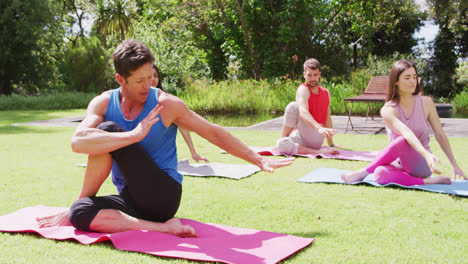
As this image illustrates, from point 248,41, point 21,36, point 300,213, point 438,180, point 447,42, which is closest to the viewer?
point 300,213

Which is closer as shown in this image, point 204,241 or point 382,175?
point 204,241

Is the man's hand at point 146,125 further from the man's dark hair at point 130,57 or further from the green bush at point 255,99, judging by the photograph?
the green bush at point 255,99

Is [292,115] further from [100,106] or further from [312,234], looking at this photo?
[100,106]

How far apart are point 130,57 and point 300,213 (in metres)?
1.70

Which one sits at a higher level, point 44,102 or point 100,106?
point 100,106

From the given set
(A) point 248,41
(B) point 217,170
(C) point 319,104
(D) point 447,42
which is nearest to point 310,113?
(C) point 319,104

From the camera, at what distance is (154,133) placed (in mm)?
2719

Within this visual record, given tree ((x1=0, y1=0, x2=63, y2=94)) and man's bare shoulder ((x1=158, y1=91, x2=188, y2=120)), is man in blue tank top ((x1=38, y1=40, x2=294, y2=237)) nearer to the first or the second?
man's bare shoulder ((x1=158, y1=91, x2=188, y2=120))

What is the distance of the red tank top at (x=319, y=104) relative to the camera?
6.14 meters

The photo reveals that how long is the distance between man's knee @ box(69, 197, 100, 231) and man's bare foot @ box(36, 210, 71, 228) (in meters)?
0.22

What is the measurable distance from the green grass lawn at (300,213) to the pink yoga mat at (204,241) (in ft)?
0.19

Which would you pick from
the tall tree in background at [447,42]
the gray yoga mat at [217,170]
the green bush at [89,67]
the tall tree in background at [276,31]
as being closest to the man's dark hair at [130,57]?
the gray yoga mat at [217,170]

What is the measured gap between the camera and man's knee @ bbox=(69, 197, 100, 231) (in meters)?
2.70

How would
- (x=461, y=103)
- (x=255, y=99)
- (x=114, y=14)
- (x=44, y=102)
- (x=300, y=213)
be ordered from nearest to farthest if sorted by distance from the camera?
(x=300, y=213), (x=255, y=99), (x=461, y=103), (x=44, y=102), (x=114, y=14)
